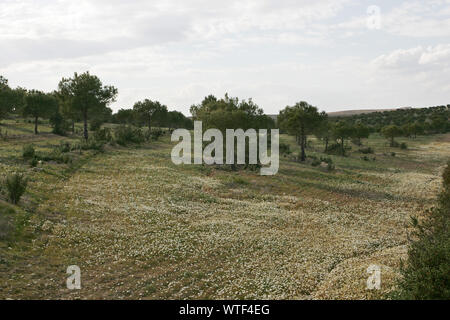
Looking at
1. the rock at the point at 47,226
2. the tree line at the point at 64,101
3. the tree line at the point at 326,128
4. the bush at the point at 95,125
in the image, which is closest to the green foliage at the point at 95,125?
the bush at the point at 95,125

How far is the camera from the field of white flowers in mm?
17188

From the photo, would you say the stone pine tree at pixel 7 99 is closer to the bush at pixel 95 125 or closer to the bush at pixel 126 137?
the bush at pixel 126 137

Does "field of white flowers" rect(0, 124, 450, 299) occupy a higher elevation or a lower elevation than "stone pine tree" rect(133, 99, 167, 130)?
lower

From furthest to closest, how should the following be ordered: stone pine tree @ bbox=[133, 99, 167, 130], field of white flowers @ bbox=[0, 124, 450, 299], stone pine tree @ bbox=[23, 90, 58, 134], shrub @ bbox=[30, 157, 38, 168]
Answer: stone pine tree @ bbox=[133, 99, 167, 130], stone pine tree @ bbox=[23, 90, 58, 134], shrub @ bbox=[30, 157, 38, 168], field of white flowers @ bbox=[0, 124, 450, 299]

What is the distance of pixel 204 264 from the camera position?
804 inches

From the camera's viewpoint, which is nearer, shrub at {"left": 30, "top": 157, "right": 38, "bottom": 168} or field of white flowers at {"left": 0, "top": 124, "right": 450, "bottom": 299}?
field of white flowers at {"left": 0, "top": 124, "right": 450, "bottom": 299}

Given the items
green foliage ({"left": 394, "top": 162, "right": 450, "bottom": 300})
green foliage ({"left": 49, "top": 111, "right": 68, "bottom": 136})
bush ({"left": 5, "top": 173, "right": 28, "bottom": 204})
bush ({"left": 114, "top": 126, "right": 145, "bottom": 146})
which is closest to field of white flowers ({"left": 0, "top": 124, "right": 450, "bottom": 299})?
bush ({"left": 5, "top": 173, "right": 28, "bottom": 204})

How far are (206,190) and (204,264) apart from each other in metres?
21.6

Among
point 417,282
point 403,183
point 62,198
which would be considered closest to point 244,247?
point 417,282

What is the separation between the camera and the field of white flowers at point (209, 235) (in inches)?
677

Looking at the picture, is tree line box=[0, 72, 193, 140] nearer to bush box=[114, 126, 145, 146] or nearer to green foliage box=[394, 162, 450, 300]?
bush box=[114, 126, 145, 146]

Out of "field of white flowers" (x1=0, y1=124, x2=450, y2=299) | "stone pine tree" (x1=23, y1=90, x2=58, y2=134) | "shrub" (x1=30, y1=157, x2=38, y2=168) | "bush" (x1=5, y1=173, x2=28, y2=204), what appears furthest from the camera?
"stone pine tree" (x1=23, y1=90, x2=58, y2=134)
